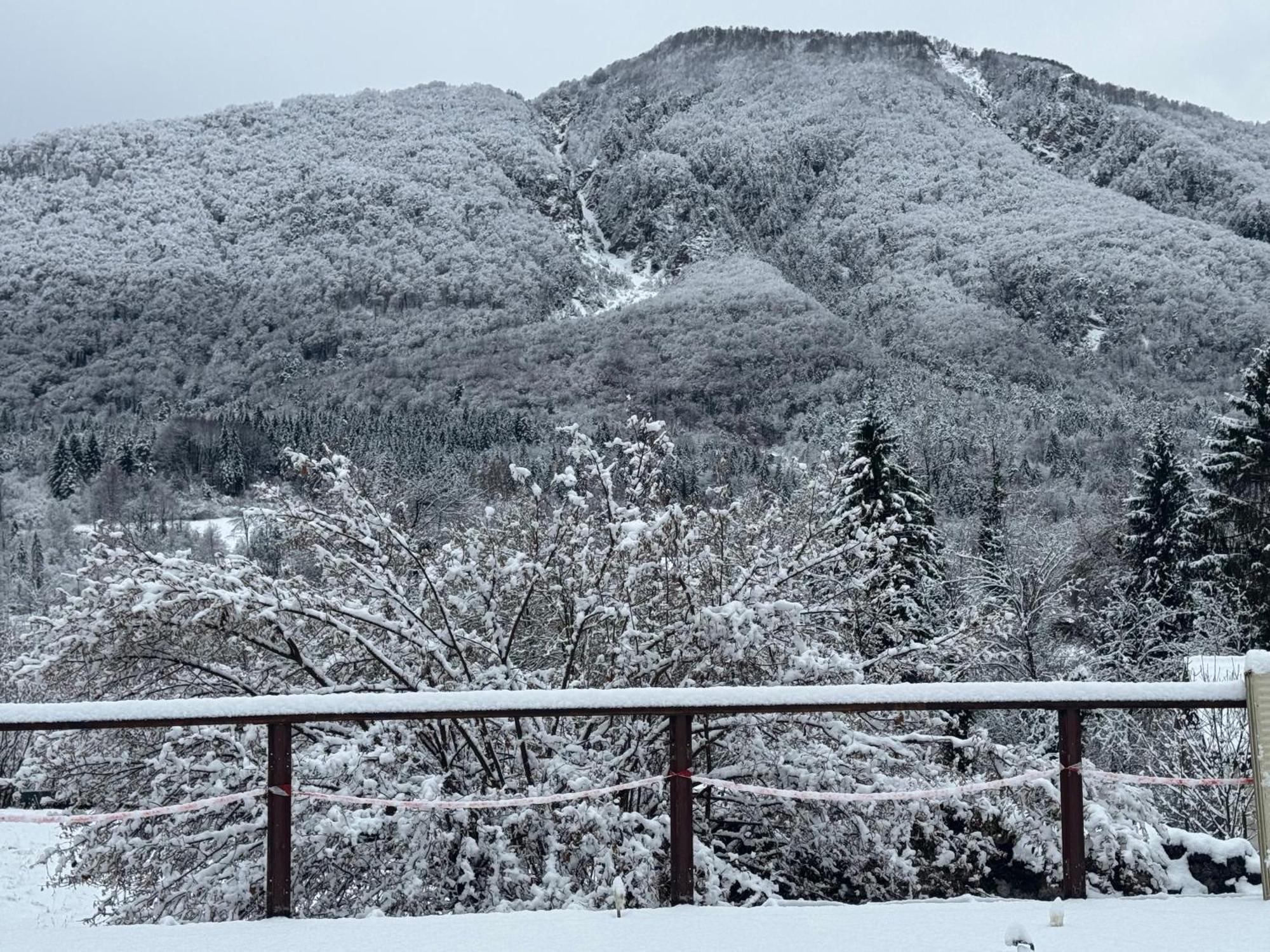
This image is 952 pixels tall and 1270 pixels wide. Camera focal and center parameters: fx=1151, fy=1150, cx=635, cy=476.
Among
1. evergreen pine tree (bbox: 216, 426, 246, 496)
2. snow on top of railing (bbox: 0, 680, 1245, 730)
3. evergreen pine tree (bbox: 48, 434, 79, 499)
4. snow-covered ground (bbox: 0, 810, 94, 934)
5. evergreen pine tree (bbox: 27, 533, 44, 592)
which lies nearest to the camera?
snow on top of railing (bbox: 0, 680, 1245, 730)

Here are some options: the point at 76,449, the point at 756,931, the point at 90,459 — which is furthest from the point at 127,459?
the point at 756,931

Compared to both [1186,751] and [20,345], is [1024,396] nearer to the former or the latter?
[1186,751]

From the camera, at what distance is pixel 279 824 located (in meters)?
4.47

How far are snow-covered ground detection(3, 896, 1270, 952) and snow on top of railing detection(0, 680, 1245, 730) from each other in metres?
0.77

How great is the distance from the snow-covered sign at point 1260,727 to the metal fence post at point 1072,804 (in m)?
0.62

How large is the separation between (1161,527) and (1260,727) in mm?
32659

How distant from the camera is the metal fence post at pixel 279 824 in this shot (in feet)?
14.7

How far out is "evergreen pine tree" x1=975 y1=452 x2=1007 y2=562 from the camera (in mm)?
39438

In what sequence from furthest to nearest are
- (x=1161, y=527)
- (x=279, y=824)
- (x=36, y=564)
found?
1. (x=36, y=564)
2. (x=1161, y=527)
3. (x=279, y=824)

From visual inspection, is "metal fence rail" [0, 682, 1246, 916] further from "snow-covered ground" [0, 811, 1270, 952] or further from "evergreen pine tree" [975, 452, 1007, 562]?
"evergreen pine tree" [975, 452, 1007, 562]

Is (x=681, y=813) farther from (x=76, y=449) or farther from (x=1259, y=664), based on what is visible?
(x=76, y=449)

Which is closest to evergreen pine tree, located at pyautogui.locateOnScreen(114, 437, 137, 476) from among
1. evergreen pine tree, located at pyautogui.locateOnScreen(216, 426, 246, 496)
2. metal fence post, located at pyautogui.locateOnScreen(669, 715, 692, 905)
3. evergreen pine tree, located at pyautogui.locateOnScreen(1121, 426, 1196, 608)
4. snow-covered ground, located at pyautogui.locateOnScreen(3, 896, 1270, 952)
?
evergreen pine tree, located at pyautogui.locateOnScreen(216, 426, 246, 496)

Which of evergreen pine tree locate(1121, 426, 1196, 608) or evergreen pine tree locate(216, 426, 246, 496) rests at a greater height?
evergreen pine tree locate(216, 426, 246, 496)

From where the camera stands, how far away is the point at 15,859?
22734 millimetres
